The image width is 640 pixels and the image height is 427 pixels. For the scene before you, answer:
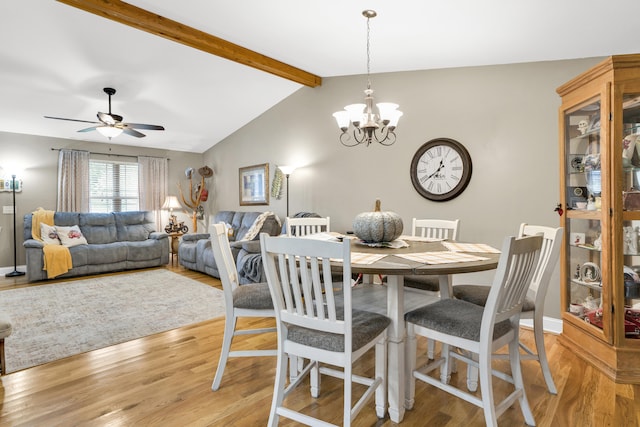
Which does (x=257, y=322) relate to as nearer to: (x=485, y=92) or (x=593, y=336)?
(x=593, y=336)

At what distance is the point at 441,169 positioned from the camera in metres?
3.60

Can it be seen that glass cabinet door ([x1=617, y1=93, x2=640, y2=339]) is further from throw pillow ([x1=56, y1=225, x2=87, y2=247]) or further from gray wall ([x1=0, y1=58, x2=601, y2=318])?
throw pillow ([x1=56, y1=225, x2=87, y2=247])

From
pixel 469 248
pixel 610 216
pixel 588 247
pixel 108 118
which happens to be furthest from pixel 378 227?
pixel 108 118

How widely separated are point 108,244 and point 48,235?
786 millimetres

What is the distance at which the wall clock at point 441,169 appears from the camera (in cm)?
345

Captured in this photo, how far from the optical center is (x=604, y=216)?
7.51 ft

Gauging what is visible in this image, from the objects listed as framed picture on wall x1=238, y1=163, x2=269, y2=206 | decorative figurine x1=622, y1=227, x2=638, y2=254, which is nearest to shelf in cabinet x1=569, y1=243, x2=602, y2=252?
decorative figurine x1=622, y1=227, x2=638, y2=254

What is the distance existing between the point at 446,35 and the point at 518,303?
217cm

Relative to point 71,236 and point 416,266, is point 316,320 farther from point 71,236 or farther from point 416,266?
point 71,236

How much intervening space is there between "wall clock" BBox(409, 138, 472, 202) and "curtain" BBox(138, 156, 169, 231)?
5108mm

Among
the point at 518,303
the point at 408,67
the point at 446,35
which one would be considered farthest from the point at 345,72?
the point at 518,303

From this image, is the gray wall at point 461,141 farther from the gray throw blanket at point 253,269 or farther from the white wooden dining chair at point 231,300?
the white wooden dining chair at point 231,300

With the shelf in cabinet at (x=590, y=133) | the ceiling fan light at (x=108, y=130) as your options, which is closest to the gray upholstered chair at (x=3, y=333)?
the ceiling fan light at (x=108, y=130)

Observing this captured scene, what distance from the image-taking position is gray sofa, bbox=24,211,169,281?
4.95m
